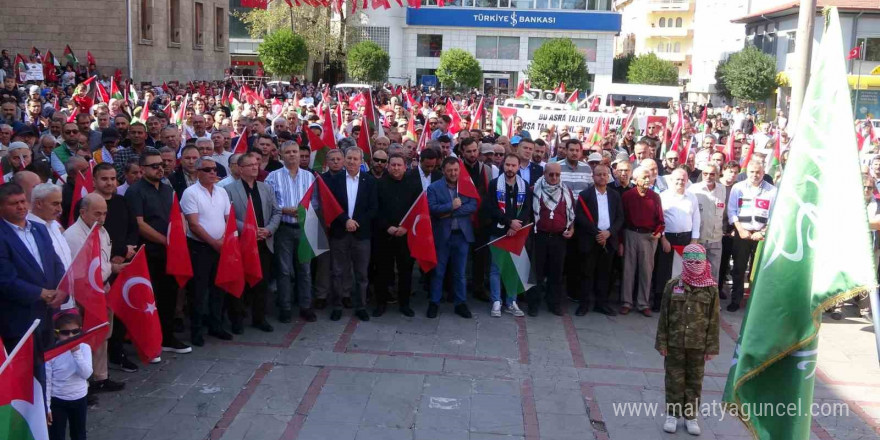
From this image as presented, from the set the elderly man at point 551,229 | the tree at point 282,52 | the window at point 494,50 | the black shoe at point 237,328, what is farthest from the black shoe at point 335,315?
the window at point 494,50

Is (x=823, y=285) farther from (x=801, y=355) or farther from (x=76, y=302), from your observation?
(x=76, y=302)

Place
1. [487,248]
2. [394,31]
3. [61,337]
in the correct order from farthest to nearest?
[394,31], [487,248], [61,337]

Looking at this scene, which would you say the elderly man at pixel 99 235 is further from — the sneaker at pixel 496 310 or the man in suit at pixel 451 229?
the sneaker at pixel 496 310

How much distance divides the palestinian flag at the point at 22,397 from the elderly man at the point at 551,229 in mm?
5978

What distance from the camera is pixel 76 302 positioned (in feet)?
17.7

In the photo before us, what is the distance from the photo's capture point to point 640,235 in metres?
9.13

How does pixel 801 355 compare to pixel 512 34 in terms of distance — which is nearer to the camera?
pixel 801 355

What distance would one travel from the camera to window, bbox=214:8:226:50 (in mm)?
43531

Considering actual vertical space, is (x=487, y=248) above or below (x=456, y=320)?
above

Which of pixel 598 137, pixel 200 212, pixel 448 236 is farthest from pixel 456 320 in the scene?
pixel 598 137

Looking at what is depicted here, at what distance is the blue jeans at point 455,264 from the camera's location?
891cm

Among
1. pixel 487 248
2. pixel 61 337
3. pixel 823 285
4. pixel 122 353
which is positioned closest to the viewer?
pixel 823 285

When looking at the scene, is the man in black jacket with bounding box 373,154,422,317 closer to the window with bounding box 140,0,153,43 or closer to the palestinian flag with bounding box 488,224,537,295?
the palestinian flag with bounding box 488,224,537,295

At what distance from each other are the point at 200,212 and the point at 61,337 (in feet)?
9.04
